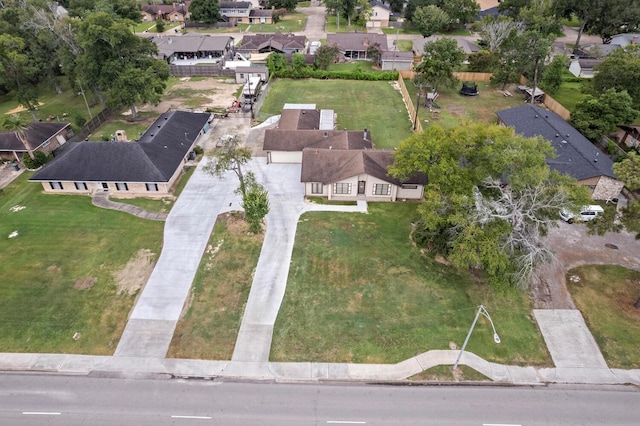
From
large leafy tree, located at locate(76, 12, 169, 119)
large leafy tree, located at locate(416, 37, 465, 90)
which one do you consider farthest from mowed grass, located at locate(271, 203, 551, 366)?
large leafy tree, located at locate(416, 37, 465, 90)

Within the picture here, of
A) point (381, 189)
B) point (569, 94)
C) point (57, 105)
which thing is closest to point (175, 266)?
point (381, 189)

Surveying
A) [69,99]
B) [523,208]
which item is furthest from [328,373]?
[69,99]

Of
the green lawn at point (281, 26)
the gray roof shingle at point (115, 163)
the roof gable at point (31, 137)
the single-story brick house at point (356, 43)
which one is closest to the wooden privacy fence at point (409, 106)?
the single-story brick house at point (356, 43)

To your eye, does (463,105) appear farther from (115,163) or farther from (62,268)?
(62,268)

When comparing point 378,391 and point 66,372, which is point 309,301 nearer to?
point 378,391

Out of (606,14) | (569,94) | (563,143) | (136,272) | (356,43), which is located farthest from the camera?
(356,43)

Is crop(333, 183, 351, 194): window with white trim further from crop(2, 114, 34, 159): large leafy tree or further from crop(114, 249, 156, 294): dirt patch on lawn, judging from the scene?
crop(2, 114, 34, 159): large leafy tree
